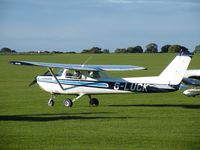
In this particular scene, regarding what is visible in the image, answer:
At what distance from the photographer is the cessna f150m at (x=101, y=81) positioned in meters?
18.1

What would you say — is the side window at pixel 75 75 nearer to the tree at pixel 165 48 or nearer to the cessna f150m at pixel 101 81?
the cessna f150m at pixel 101 81

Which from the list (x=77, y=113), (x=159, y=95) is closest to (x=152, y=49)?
(x=159, y=95)

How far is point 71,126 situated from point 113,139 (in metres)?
2.12

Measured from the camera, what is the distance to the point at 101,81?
62.4 feet

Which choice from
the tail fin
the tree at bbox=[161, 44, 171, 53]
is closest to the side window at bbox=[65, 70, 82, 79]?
the tail fin

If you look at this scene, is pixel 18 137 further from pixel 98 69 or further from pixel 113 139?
pixel 98 69

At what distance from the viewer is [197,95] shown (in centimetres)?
2380

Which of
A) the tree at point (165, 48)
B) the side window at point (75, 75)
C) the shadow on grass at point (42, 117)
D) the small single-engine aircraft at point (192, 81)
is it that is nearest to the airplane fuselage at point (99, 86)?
the side window at point (75, 75)

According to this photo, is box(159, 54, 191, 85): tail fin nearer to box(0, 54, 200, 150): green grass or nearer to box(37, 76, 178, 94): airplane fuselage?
box(37, 76, 178, 94): airplane fuselage

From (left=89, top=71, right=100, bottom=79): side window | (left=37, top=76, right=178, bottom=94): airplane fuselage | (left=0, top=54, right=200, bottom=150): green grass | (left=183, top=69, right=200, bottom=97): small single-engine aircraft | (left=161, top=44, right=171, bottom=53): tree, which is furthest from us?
(left=161, top=44, right=171, bottom=53): tree

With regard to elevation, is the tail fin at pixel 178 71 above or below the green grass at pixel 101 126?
above

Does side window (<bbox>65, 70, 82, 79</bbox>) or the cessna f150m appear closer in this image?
the cessna f150m

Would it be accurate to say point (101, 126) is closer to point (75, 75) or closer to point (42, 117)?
point (42, 117)

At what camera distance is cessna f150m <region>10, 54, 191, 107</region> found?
1811 centimetres
